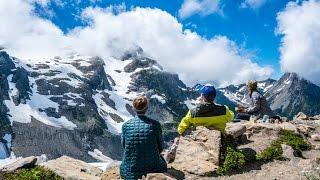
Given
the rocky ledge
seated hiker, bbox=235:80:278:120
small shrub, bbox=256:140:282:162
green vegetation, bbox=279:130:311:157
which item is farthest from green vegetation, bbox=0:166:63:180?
seated hiker, bbox=235:80:278:120

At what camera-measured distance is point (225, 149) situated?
18.5 meters

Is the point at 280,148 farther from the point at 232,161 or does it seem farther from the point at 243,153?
the point at 232,161

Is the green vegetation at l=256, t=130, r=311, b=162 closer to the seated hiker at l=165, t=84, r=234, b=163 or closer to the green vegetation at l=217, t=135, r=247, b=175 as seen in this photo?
the green vegetation at l=217, t=135, r=247, b=175

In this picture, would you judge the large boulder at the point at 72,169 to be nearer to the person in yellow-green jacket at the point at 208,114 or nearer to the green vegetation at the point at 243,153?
the person in yellow-green jacket at the point at 208,114

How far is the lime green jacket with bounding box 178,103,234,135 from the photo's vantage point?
1781 cm

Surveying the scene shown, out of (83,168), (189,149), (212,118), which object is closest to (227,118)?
(212,118)

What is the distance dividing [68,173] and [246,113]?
1350 centimetres

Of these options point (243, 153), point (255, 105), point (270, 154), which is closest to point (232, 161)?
point (243, 153)

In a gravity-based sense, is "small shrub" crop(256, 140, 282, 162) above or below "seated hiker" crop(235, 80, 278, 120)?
below

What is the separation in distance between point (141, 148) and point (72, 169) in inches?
179

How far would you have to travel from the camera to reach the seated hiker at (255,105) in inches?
1038

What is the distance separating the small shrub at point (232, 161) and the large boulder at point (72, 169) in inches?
169

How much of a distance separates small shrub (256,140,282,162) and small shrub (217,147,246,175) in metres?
1.38

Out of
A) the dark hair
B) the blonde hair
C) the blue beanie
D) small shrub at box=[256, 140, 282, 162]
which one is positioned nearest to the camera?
the dark hair
